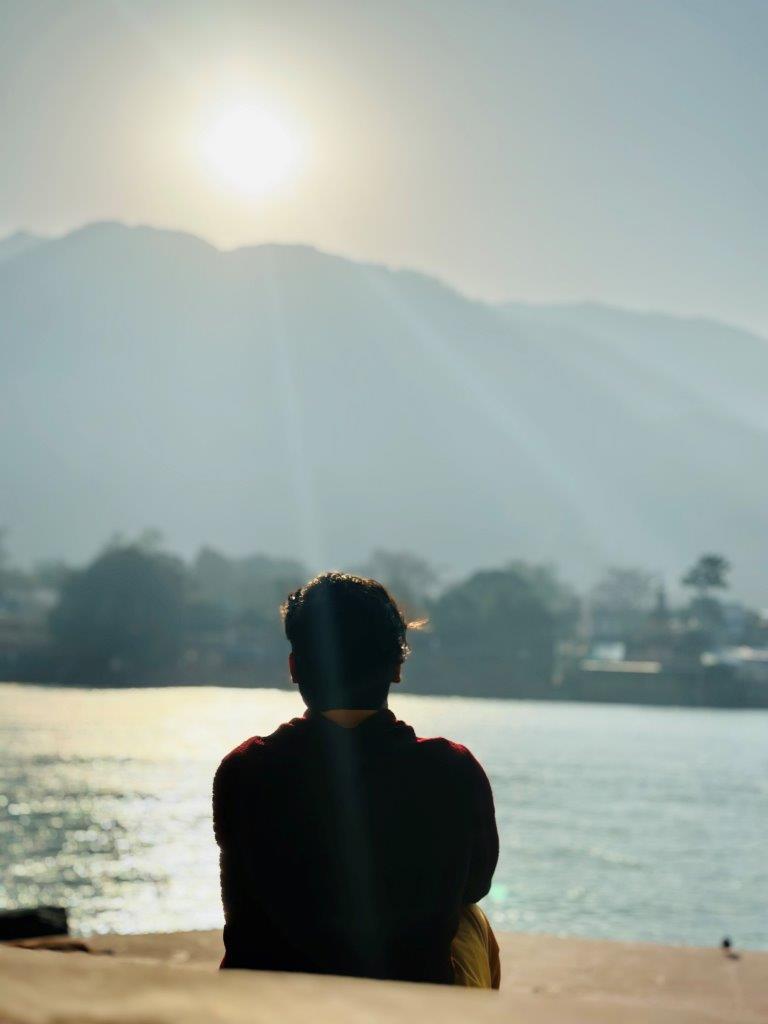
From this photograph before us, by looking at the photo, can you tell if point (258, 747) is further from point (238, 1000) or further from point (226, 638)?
point (226, 638)

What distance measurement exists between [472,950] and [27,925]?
26.6ft

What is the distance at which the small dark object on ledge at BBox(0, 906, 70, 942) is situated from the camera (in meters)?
9.43

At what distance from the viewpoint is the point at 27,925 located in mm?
9633

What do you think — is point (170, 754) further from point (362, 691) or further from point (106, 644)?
point (362, 691)

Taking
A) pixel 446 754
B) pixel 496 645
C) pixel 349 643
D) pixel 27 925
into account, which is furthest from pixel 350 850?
pixel 496 645

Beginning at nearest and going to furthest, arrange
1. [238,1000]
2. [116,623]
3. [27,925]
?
[238,1000]
[27,925]
[116,623]

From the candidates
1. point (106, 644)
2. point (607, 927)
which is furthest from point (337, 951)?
point (106, 644)

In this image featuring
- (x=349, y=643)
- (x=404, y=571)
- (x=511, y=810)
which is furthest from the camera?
(x=404, y=571)

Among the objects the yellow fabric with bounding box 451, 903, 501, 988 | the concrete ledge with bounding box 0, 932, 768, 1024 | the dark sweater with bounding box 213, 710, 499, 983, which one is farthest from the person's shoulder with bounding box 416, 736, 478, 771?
the concrete ledge with bounding box 0, 932, 768, 1024

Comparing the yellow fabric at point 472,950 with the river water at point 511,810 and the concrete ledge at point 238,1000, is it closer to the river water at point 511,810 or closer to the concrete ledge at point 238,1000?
the concrete ledge at point 238,1000

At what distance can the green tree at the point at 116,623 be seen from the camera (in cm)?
8619

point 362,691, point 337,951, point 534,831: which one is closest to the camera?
point 337,951

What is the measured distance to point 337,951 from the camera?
2078mm

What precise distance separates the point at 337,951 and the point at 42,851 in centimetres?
3157
